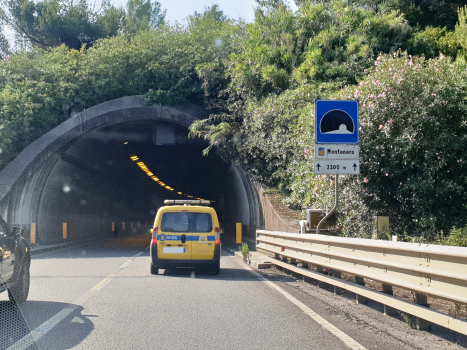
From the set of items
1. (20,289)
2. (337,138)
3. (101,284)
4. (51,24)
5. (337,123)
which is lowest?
(101,284)

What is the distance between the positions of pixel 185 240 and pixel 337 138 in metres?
4.97

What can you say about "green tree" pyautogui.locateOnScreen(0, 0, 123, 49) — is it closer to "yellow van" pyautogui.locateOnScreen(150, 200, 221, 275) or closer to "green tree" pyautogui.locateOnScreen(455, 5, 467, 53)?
"green tree" pyautogui.locateOnScreen(455, 5, 467, 53)

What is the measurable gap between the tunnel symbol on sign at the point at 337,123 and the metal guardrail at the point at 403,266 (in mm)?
2090

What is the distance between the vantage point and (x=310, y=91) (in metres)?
18.3

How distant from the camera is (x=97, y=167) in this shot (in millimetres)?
33406

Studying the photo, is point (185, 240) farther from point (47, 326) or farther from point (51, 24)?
point (51, 24)

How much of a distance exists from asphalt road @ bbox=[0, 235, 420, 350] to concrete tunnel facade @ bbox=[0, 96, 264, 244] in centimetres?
1349

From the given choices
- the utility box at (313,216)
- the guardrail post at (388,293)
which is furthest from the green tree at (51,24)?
the guardrail post at (388,293)

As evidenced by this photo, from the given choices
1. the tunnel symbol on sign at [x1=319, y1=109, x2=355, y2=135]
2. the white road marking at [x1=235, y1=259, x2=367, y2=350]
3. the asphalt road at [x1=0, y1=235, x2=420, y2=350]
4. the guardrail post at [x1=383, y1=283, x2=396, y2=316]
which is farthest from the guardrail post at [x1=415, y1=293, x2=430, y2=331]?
the tunnel symbol on sign at [x1=319, y1=109, x2=355, y2=135]

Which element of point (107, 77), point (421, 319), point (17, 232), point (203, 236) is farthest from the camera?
point (107, 77)

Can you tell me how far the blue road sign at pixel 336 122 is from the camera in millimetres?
9938

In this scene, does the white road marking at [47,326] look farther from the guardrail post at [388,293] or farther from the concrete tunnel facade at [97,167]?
the concrete tunnel facade at [97,167]

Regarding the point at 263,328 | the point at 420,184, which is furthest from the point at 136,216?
the point at 263,328

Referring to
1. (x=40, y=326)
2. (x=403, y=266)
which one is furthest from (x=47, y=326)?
(x=403, y=266)
